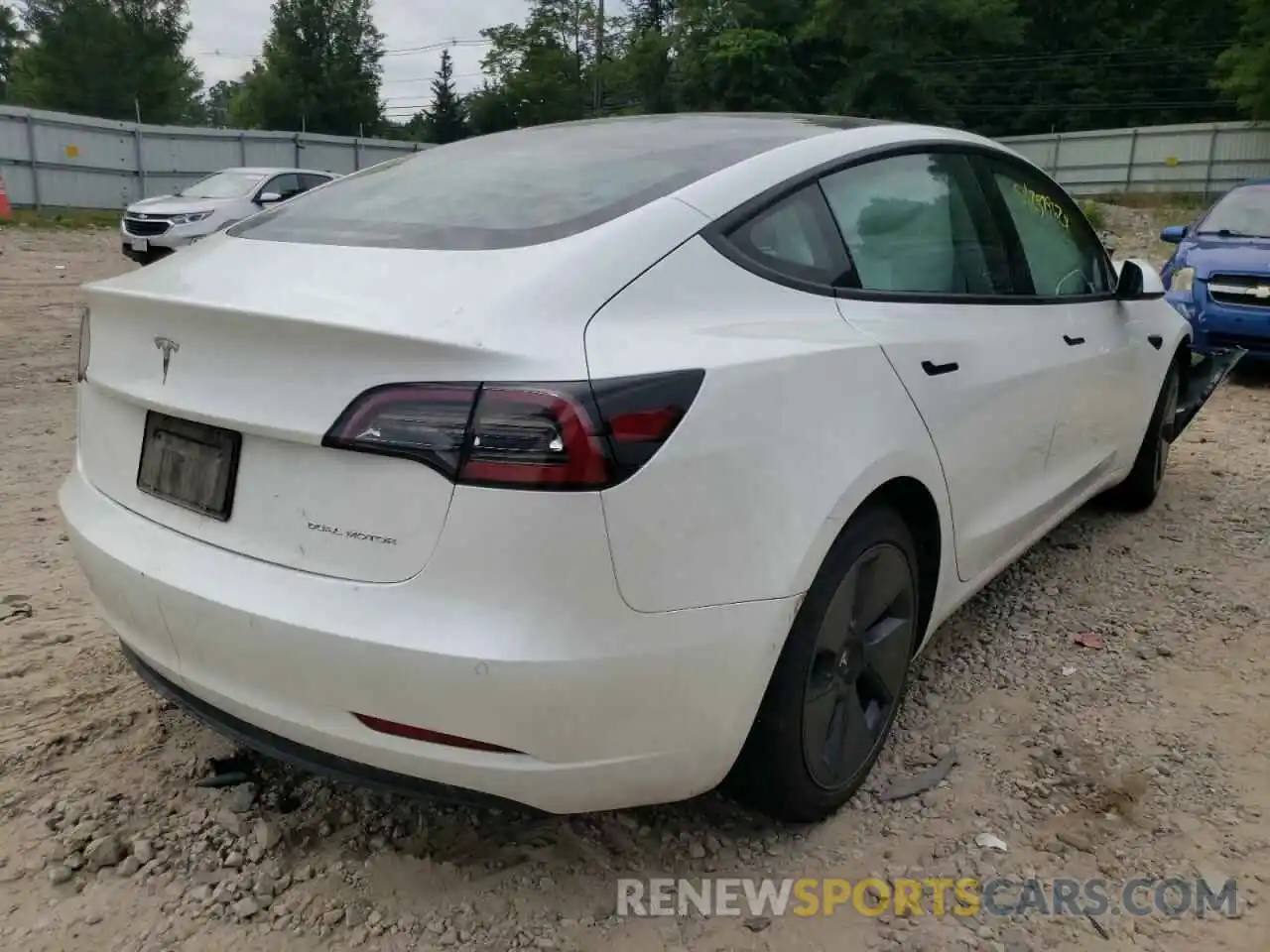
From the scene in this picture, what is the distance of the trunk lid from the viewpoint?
1748 mm

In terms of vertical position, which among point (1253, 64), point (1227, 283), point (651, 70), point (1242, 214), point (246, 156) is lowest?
point (1227, 283)

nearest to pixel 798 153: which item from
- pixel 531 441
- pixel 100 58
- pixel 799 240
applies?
pixel 799 240

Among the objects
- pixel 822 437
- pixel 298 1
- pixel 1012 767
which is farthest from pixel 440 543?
pixel 298 1

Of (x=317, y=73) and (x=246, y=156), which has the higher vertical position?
(x=317, y=73)

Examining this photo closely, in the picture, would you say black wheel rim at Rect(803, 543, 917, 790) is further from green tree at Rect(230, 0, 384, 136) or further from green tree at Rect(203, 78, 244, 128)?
green tree at Rect(203, 78, 244, 128)

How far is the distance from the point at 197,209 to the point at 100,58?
46.2 m

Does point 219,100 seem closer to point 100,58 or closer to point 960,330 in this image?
point 100,58

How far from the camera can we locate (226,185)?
15.4m

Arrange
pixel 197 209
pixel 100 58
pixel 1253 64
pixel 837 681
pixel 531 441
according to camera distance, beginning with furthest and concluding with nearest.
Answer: pixel 100 58 → pixel 1253 64 → pixel 197 209 → pixel 837 681 → pixel 531 441

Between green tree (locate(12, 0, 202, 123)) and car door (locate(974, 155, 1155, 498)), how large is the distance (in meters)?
55.7

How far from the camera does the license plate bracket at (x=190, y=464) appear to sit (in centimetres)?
195

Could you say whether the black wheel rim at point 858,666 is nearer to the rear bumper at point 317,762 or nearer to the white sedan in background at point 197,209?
the rear bumper at point 317,762

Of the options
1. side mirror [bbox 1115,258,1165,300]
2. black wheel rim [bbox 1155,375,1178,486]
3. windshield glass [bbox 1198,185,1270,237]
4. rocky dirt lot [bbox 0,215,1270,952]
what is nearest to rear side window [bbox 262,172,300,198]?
windshield glass [bbox 1198,185,1270,237]

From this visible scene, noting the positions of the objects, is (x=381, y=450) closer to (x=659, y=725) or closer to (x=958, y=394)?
(x=659, y=725)
